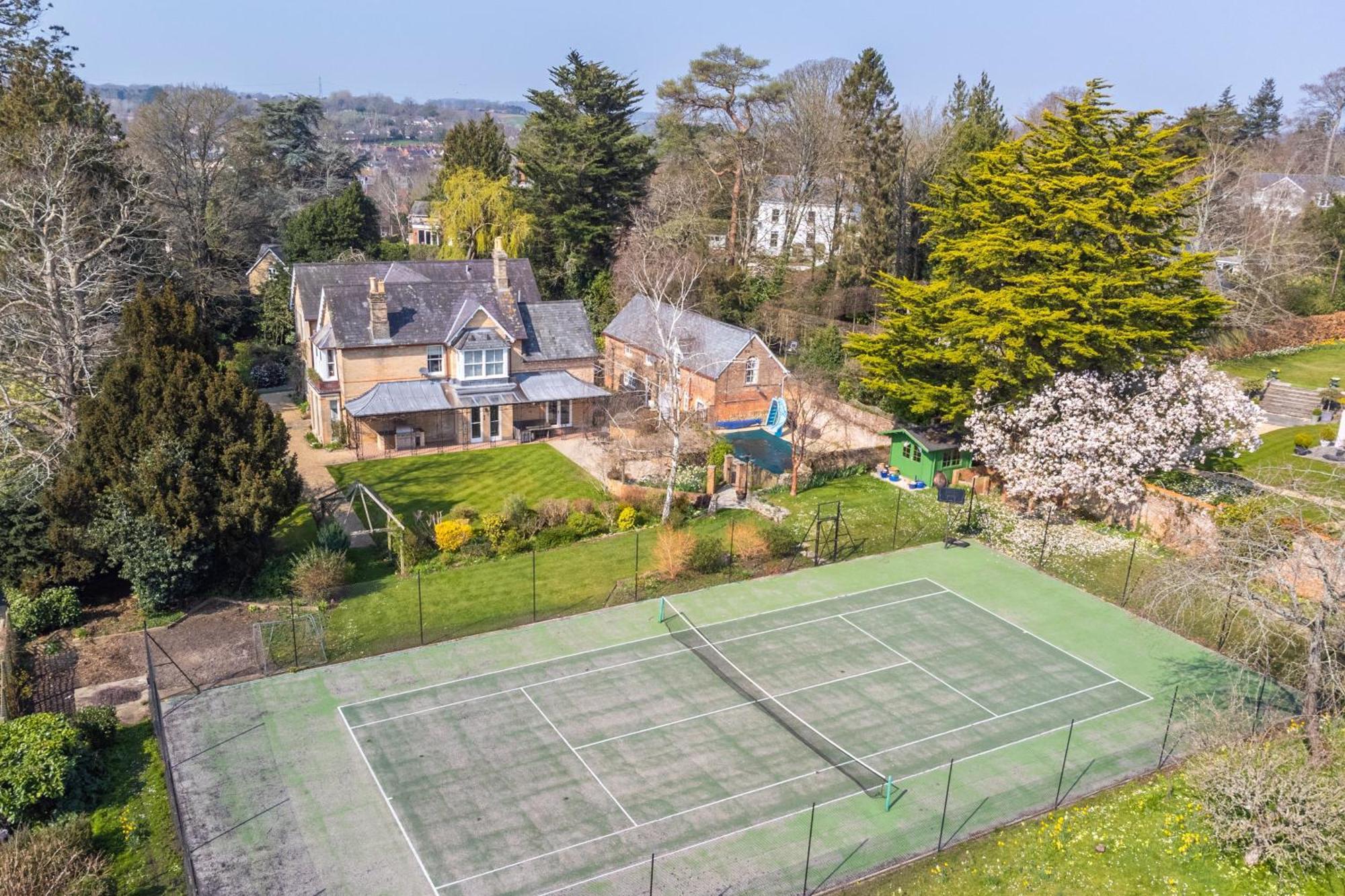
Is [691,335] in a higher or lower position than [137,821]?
higher

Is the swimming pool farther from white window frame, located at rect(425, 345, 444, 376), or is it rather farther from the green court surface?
white window frame, located at rect(425, 345, 444, 376)

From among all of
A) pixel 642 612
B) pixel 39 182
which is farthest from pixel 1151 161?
pixel 39 182

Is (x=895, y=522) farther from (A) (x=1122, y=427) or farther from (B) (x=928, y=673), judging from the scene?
(B) (x=928, y=673)

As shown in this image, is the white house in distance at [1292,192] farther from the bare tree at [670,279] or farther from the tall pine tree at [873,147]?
the bare tree at [670,279]

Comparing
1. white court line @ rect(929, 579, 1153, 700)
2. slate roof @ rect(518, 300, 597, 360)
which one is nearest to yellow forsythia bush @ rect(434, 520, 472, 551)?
white court line @ rect(929, 579, 1153, 700)

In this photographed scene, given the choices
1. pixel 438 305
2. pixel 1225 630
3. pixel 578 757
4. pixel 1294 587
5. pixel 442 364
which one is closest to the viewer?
pixel 1294 587

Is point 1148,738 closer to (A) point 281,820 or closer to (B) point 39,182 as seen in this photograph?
(A) point 281,820

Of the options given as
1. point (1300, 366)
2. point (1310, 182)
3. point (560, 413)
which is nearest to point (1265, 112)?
point (1310, 182)
